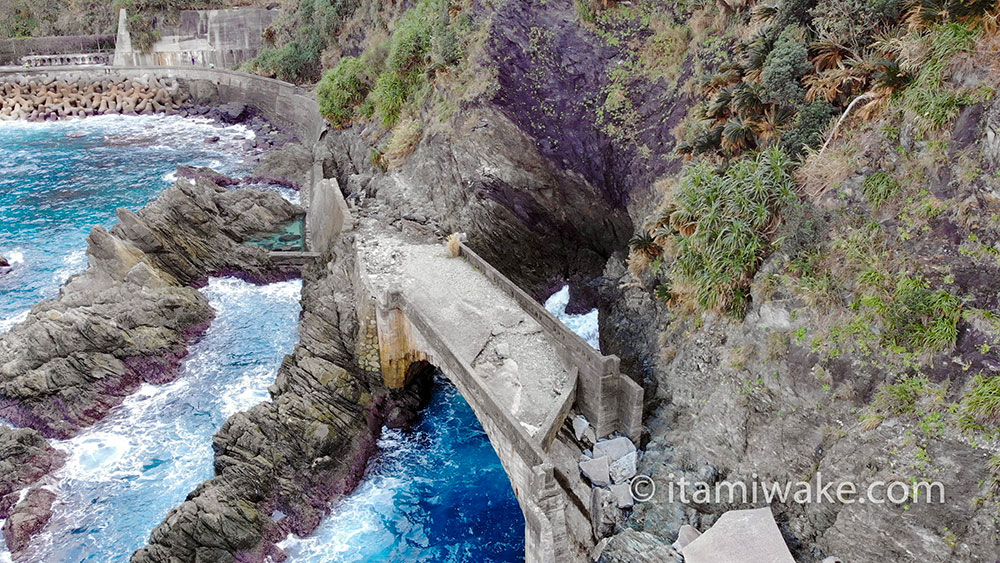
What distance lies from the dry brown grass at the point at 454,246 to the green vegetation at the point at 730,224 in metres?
9.45

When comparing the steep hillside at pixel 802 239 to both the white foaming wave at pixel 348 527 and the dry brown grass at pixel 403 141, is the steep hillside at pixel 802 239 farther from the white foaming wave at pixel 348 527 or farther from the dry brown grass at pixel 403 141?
the white foaming wave at pixel 348 527

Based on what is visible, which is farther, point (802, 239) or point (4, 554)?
point (4, 554)

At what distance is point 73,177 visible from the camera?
1694 inches

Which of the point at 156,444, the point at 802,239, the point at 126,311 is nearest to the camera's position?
the point at 802,239

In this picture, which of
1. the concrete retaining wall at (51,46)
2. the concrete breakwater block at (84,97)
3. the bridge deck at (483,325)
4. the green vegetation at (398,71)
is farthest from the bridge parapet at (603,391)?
the concrete retaining wall at (51,46)

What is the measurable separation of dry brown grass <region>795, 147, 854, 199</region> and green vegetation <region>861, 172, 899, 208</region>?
23.3 inches

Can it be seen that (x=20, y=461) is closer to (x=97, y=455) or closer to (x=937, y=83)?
(x=97, y=455)

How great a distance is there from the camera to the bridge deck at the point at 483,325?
51.1 feet

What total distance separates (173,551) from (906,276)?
1756cm

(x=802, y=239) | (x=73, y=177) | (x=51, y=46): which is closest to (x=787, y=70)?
(x=802, y=239)

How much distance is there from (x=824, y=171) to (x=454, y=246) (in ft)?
42.6

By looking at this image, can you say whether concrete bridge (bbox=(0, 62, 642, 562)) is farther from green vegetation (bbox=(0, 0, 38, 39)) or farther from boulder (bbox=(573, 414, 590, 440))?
green vegetation (bbox=(0, 0, 38, 39))

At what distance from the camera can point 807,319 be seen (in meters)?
12.5

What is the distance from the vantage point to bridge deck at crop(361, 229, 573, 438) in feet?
51.1
